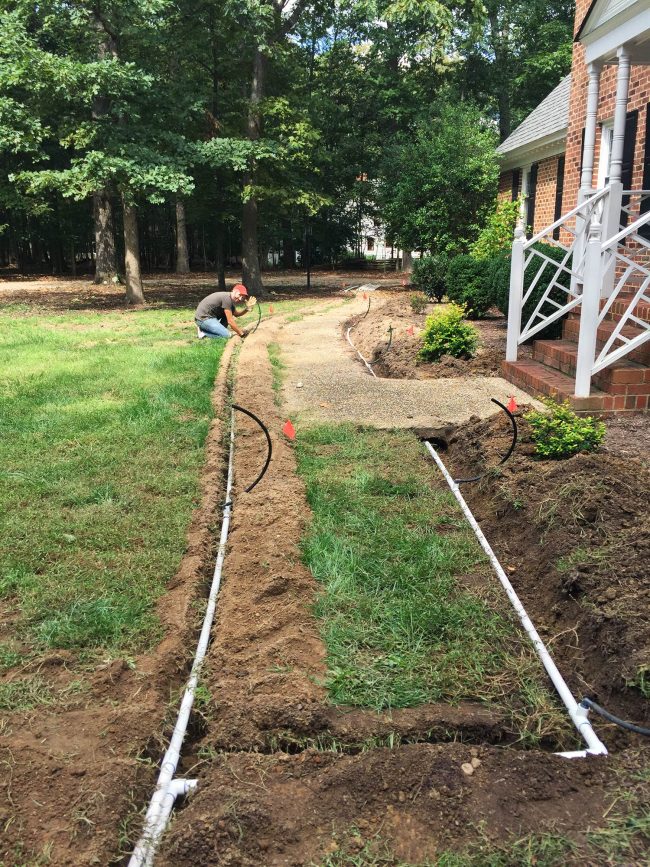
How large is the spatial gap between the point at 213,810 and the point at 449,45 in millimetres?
32752

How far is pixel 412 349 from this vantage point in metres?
10.3

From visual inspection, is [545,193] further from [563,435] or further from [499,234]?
[563,435]

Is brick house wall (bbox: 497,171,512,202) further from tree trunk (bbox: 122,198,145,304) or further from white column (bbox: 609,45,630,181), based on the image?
white column (bbox: 609,45,630,181)

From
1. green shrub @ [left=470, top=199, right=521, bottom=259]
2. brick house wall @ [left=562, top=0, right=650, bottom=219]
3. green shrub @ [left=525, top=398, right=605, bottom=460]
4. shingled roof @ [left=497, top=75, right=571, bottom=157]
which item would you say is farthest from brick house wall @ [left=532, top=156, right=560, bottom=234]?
green shrub @ [left=525, top=398, right=605, bottom=460]

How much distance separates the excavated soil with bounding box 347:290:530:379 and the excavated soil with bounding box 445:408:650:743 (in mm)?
3738

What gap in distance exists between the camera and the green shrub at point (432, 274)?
1505cm

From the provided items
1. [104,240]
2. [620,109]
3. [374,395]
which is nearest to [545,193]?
[620,109]

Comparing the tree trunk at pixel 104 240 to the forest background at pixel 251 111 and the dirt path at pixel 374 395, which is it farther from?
the dirt path at pixel 374 395

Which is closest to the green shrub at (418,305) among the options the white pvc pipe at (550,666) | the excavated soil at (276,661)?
the excavated soil at (276,661)

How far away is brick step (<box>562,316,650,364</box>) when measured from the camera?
22.7 feet

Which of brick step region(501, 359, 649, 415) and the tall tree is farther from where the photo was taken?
the tall tree

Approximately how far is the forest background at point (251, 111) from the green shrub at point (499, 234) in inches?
99.2

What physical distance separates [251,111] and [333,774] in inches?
731

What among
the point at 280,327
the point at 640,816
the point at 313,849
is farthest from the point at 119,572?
the point at 280,327
